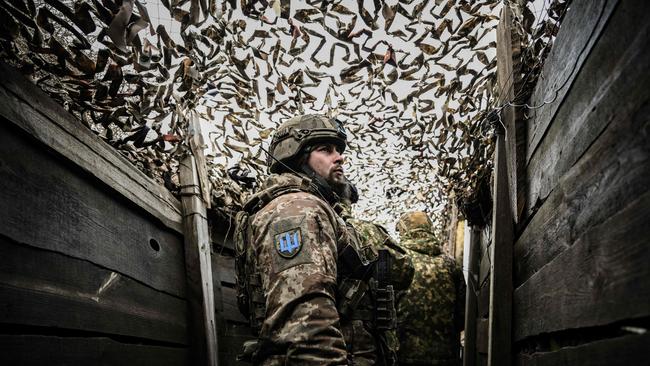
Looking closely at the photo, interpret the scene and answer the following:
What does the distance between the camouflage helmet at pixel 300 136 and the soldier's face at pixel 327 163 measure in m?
0.08

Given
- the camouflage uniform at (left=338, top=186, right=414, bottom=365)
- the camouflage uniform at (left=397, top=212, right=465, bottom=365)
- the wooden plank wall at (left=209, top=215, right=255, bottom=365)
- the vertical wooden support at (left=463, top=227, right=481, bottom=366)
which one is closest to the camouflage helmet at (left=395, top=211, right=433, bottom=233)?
the camouflage uniform at (left=397, top=212, right=465, bottom=365)

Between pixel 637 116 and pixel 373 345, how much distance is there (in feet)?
6.86

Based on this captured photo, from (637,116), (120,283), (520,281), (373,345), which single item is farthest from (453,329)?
(637,116)

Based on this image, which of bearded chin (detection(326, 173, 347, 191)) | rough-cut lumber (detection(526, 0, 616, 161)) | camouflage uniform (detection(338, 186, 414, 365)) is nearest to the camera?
rough-cut lumber (detection(526, 0, 616, 161))

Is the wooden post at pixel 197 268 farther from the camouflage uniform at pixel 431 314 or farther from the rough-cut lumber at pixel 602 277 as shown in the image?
the camouflage uniform at pixel 431 314

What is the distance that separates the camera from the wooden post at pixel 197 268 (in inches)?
122

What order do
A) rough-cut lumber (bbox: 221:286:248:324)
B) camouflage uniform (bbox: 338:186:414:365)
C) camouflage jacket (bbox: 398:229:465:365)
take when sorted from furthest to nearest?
camouflage jacket (bbox: 398:229:465:365)
rough-cut lumber (bbox: 221:286:248:324)
camouflage uniform (bbox: 338:186:414:365)

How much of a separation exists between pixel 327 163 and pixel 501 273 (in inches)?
61.5

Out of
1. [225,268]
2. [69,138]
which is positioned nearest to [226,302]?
[225,268]

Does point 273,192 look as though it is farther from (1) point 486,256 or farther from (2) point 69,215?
(1) point 486,256

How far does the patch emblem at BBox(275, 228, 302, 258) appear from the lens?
226cm

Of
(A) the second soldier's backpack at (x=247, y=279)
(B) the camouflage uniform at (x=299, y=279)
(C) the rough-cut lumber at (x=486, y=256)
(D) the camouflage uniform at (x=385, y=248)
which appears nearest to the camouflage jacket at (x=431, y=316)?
(C) the rough-cut lumber at (x=486, y=256)

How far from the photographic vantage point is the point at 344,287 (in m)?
2.59

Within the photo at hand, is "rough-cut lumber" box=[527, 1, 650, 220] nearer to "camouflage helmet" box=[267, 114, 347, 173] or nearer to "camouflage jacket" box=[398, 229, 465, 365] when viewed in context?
"camouflage helmet" box=[267, 114, 347, 173]
